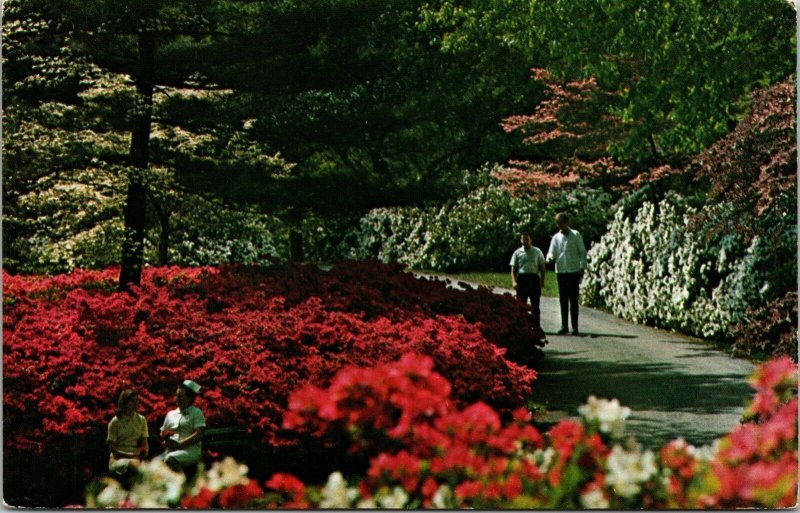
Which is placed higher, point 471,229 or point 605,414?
point 471,229

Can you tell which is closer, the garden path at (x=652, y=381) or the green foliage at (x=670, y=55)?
the garden path at (x=652, y=381)

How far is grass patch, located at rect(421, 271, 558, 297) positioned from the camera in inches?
507

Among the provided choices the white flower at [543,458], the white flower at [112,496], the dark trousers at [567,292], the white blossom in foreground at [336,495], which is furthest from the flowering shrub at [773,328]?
the white flower at [112,496]

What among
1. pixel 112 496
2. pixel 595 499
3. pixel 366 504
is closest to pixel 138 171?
pixel 112 496

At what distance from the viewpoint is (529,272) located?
10.6 metres

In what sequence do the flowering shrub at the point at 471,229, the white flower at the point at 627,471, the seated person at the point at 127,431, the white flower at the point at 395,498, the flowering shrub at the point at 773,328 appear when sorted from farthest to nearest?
the flowering shrub at the point at 471,229, the flowering shrub at the point at 773,328, the seated person at the point at 127,431, the white flower at the point at 395,498, the white flower at the point at 627,471

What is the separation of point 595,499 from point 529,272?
7298mm

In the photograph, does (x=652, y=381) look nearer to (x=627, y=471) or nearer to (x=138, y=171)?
(x=138, y=171)

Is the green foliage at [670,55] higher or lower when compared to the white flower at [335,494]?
higher

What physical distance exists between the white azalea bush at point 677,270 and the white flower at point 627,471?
5122 mm

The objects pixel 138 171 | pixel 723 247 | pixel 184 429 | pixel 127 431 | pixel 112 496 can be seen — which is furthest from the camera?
pixel 723 247

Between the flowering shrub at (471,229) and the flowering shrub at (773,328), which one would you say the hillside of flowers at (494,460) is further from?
the flowering shrub at (471,229)

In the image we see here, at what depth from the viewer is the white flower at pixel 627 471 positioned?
3.32 meters

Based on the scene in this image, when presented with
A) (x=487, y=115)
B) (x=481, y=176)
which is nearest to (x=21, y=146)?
(x=487, y=115)
